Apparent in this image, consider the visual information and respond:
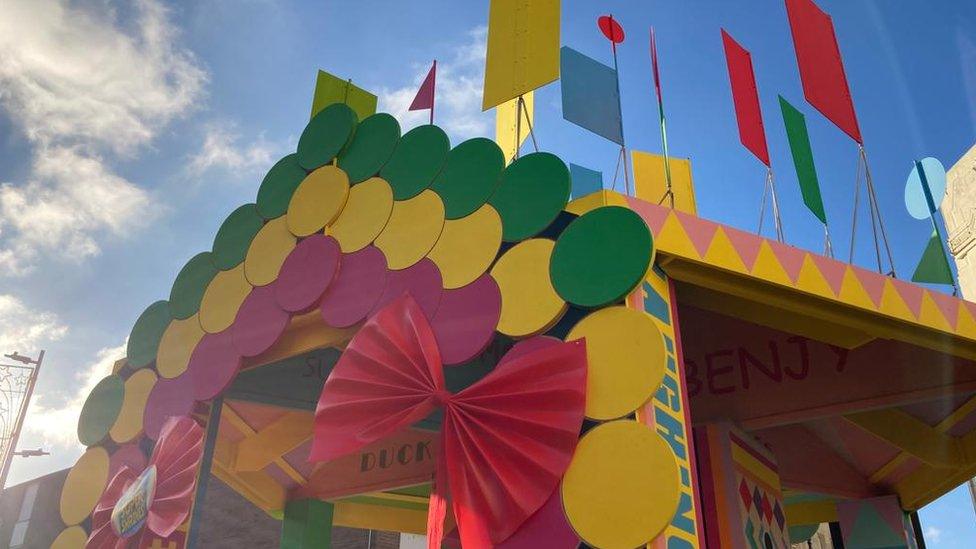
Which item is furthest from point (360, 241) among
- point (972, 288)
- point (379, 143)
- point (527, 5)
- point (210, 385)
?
point (972, 288)

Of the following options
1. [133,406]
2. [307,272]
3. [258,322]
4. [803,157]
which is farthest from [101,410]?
[803,157]

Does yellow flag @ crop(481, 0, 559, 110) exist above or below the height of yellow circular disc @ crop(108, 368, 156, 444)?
above

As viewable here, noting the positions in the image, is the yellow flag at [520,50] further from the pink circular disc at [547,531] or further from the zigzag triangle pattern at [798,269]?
the pink circular disc at [547,531]

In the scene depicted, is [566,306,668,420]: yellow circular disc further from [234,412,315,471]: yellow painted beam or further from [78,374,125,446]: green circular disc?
[78,374,125,446]: green circular disc

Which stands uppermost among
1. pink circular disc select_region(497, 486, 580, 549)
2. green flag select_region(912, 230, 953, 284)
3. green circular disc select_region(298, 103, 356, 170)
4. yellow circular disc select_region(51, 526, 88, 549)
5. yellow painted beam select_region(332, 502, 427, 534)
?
green circular disc select_region(298, 103, 356, 170)

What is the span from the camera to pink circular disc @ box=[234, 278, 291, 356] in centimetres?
720

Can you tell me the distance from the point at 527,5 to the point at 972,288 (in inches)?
806

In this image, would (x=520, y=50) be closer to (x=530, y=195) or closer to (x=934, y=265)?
(x=530, y=195)

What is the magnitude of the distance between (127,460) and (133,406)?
1.93 feet

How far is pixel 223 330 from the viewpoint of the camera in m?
7.76

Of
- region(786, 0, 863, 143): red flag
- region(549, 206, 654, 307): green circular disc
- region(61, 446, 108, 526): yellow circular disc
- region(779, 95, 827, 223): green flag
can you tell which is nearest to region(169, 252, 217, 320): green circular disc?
region(61, 446, 108, 526): yellow circular disc

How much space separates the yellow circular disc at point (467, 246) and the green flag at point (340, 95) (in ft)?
12.0

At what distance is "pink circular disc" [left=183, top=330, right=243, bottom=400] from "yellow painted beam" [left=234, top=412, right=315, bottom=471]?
190cm

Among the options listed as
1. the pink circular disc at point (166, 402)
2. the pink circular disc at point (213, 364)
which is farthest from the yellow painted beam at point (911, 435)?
the pink circular disc at point (166, 402)
